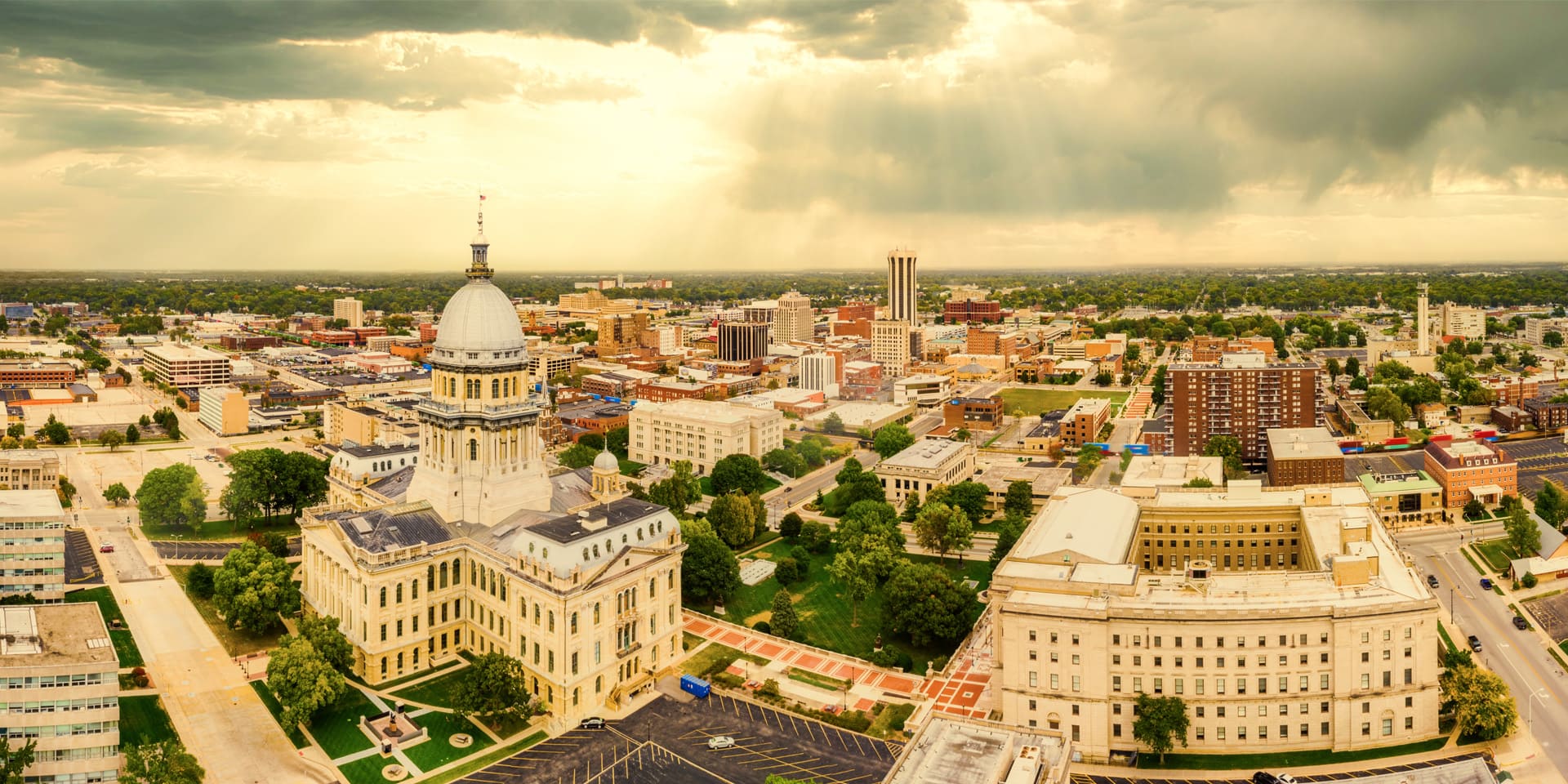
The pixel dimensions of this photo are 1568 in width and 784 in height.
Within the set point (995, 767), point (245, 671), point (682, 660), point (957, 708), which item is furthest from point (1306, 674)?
point (245, 671)

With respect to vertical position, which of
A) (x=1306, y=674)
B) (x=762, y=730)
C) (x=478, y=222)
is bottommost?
(x=762, y=730)

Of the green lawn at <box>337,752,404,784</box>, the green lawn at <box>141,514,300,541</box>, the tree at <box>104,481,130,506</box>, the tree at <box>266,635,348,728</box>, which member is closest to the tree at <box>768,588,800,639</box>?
the green lawn at <box>337,752,404,784</box>

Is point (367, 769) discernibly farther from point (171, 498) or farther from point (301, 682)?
point (171, 498)

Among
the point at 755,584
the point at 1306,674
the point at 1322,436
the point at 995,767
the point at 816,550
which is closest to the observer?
the point at 995,767

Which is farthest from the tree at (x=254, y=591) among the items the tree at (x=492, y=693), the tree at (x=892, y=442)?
the tree at (x=892, y=442)

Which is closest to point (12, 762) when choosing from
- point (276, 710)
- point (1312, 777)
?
point (276, 710)

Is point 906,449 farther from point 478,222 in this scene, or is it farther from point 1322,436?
point 478,222

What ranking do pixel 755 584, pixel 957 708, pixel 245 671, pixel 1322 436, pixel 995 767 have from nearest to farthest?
1. pixel 995 767
2. pixel 957 708
3. pixel 245 671
4. pixel 755 584
5. pixel 1322 436
